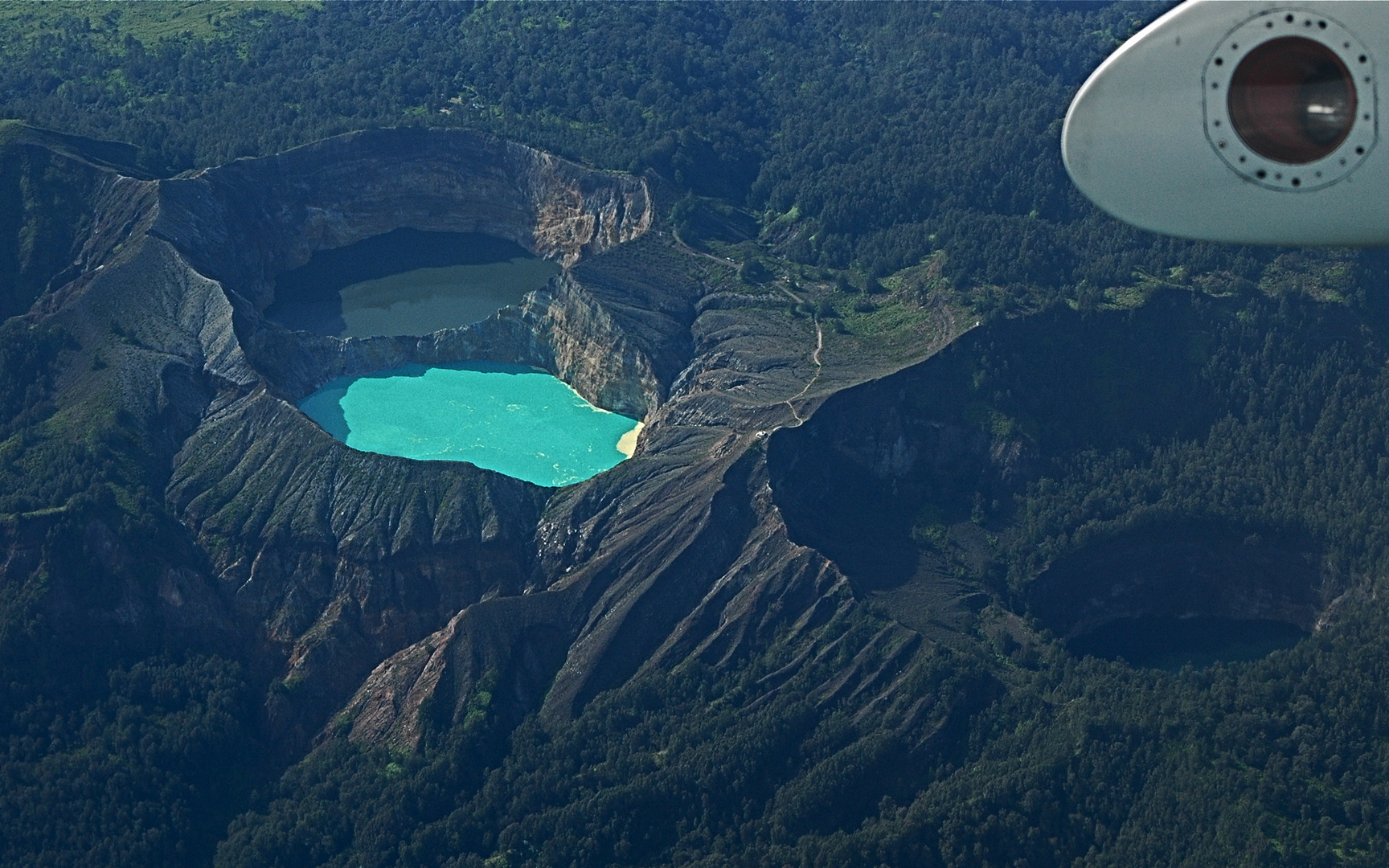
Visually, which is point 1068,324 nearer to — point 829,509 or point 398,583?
point 829,509

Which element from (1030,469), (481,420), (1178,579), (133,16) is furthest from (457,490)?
(133,16)

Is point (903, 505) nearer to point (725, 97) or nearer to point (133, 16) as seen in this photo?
point (725, 97)

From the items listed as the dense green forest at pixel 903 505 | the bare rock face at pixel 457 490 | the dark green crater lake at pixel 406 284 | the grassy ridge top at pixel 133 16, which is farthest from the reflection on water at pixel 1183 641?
the grassy ridge top at pixel 133 16

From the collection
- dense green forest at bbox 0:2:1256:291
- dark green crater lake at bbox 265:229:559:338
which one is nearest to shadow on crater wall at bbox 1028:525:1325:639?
dense green forest at bbox 0:2:1256:291

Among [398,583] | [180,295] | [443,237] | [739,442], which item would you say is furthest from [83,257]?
[739,442]

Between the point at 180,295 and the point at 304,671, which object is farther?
the point at 180,295
